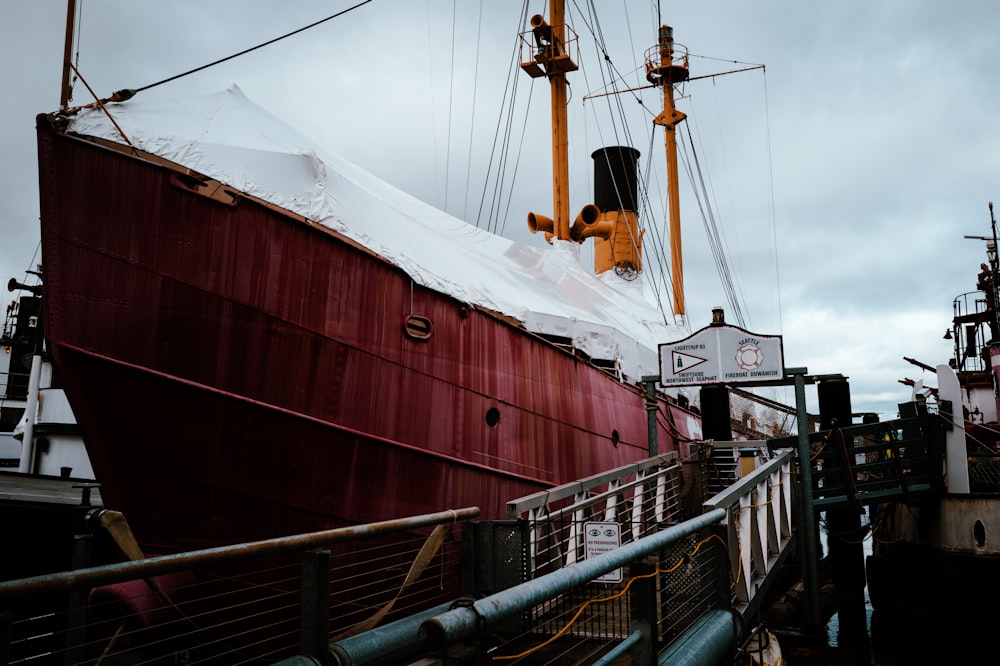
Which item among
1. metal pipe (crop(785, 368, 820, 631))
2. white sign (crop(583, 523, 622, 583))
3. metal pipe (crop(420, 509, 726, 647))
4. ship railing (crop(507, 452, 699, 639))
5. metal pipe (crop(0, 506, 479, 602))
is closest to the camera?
metal pipe (crop(420, 509, 726, 647))

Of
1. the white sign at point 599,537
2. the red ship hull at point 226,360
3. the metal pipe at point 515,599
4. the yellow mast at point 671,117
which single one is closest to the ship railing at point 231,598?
the red ship hull at point 226,360

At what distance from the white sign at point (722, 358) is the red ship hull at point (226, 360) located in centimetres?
366

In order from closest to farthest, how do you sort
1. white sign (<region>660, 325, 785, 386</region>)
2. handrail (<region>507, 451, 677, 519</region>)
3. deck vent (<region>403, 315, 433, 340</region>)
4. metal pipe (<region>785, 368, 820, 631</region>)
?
handrail (<region>507, 451, 677, 519</region>), deck vent (<region>403, 315, 433, 340</region>), metal pipe (<region>785, 368, 820, 631</region>), white sign (<region>660, 325, 785, 386</region>)

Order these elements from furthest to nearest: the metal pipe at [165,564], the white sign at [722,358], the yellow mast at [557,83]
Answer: the yellow mast at [557,83] < the white sign at [722,358] < the metal pipe at [165,564]

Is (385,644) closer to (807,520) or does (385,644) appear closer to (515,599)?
(515,599)

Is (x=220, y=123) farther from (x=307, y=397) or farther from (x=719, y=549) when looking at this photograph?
(x=719, y=549)

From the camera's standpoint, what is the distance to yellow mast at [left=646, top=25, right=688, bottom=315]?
938 inches

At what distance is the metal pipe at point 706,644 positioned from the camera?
403 cm

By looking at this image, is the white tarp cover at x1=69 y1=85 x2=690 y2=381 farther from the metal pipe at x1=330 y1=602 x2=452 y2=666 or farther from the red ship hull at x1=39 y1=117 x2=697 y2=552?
the metal pipe at x1=330 y1=602 x2=452 y2=666

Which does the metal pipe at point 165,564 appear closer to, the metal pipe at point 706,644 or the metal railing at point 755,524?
the metal pipe at point 706,644

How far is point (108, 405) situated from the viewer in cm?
662

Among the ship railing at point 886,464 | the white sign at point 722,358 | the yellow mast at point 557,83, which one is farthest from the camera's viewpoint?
the yellow mast at point 557,83

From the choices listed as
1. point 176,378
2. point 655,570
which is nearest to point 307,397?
point 176,378

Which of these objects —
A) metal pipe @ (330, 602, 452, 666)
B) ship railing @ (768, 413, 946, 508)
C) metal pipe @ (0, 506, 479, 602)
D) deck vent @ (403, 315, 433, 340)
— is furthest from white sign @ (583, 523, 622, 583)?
ship railing @ (768, 413, 946, 508)
